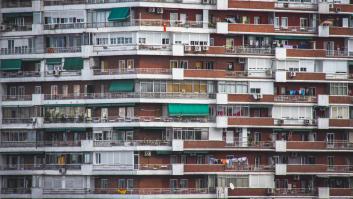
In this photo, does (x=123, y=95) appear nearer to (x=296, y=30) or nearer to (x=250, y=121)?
(x=250, y=121)

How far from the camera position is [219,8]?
315 feet

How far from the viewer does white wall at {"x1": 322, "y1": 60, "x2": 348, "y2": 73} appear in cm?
9788

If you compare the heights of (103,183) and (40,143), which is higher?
(40,143)

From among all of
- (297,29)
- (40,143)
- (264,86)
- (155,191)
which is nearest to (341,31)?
(297,29)

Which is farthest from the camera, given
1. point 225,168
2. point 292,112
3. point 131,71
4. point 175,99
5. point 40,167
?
point 292,112

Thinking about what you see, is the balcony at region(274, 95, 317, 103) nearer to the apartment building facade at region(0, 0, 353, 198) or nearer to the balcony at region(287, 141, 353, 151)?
the apartment building facade at region(0, 0, 353, 198)

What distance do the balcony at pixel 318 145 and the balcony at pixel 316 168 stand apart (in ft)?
4.06

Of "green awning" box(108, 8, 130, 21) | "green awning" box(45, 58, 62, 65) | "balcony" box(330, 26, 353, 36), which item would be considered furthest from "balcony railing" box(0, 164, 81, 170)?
"balcony" box(330, 26, 353, 36)

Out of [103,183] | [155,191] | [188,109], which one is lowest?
[155,191]

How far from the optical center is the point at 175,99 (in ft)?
310

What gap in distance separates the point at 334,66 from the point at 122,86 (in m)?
15.9

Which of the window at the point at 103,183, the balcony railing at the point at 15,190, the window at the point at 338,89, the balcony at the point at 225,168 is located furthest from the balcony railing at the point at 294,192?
the balcony railing at the point at 15,190

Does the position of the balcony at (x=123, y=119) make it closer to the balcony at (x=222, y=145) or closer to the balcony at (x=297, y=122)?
→ the balcony at (x=222, y=145)

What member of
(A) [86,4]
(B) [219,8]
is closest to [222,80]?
(B) [219,8]
